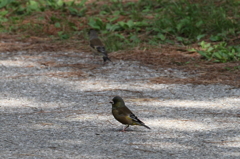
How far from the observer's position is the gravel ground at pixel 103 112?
423cm

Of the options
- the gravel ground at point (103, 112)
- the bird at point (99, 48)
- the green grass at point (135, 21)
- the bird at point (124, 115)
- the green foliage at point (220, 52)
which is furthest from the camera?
the green grass at point (135, 21)

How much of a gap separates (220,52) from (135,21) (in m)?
3.12

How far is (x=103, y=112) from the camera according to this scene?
561cm

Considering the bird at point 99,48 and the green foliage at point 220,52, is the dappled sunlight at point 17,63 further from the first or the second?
the green foliage at point 220,52

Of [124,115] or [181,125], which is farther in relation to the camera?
[181,125]

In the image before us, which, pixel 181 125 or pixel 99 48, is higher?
pixel 99 48

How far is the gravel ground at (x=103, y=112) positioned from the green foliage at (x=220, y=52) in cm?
98

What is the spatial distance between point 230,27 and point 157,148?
5946 mm

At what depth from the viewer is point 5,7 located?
12.2 m

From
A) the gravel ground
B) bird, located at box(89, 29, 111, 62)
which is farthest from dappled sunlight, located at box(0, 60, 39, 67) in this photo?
bird, located at box(89, 29, 111, 62)

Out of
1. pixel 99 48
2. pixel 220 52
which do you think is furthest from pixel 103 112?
pixel 220 52

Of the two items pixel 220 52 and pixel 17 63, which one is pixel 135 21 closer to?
pixel 220 52

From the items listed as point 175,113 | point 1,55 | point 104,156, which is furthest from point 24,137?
point 1,55

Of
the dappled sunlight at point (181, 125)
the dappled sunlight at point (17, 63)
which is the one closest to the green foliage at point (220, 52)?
the dappled sunlight at point (17, 63)
